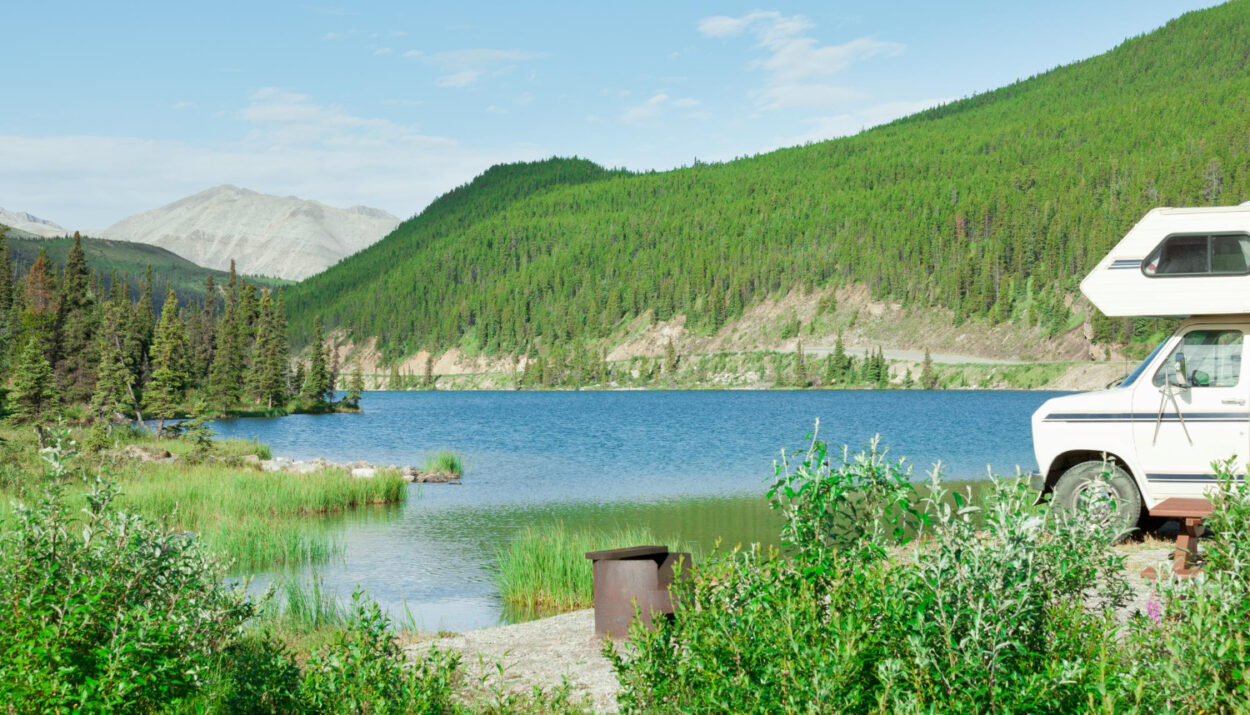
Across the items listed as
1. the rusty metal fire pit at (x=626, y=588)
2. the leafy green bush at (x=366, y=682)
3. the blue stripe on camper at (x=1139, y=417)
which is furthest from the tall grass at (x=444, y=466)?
the leafy green bush at (x=366, y=682)

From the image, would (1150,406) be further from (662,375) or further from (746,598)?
(662,375)

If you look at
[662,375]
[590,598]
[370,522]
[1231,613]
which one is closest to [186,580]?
[1231,613]

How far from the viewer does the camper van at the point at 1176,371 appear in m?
12.5


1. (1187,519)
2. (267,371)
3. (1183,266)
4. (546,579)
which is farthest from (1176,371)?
(267,371)

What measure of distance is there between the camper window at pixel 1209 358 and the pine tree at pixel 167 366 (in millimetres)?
59668

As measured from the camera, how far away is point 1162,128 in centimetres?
19938

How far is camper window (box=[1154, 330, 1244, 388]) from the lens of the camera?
1259cm

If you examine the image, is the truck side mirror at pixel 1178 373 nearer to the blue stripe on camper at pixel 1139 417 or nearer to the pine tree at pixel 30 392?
the blue stripe on camper at pixel 1139 417

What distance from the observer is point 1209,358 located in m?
12.7

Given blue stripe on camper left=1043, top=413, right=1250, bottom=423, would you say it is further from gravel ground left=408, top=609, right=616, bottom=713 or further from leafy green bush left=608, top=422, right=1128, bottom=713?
leafy green bush left=608, top=422, right=1128, bottom=713

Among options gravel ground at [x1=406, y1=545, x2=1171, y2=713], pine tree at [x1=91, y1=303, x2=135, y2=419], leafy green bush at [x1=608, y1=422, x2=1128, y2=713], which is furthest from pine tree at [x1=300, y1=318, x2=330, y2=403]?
leafy green bush at [x1=608, y1=422, x2=1128, y2=713]

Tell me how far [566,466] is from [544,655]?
32.4 m

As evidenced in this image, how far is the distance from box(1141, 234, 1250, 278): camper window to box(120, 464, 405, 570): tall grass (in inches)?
670

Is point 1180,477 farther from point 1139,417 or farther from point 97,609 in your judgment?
point 97,609
